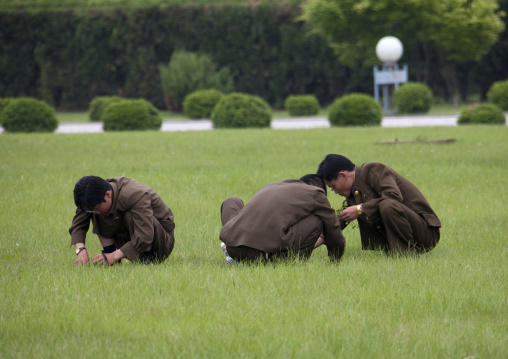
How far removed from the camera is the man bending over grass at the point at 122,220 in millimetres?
5637

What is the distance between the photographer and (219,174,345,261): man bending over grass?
5867 mm

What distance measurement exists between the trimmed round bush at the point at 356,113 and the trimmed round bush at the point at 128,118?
585 centimetres

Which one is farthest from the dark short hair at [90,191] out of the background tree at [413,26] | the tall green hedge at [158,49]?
the tall green hedge at [158,49]

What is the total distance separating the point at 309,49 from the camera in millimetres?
37781

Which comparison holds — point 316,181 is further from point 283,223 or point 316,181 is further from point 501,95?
point 501,95

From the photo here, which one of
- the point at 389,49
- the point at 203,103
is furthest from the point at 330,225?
the point at 389,49

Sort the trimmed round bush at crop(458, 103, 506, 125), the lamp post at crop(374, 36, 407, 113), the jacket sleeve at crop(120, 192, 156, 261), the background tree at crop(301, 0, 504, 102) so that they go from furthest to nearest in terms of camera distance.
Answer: the background tree at crop(301, 0, 504, 102), the lamp post at crop(374, 36, 407, 113), the trimmed round bush at crop(458, 103, 506, 125), the jacket sleeve at crop(120, 192, 156, 261)

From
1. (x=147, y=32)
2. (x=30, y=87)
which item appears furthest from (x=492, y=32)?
(x=30, y=87)

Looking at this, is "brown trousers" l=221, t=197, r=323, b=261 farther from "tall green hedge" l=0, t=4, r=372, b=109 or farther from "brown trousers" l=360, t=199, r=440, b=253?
"tall green hedge" l=0, t=4, r=372, b=109

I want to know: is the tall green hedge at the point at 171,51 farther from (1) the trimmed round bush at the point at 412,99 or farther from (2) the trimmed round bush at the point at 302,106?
(1) the trimmed round bush at the point at 412,99

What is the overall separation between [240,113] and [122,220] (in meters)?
17.5

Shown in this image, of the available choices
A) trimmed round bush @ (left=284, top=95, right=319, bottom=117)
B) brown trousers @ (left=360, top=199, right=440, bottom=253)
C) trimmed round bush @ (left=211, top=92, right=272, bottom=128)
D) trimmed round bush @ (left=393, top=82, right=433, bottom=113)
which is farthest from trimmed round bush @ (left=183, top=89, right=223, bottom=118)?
brown trousers @ (left=360, top=199, right=440, bottom=253)

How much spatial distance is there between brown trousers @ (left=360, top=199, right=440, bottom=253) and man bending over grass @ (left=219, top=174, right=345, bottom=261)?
0.51 metres

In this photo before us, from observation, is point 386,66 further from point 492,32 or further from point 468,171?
point 468,171
